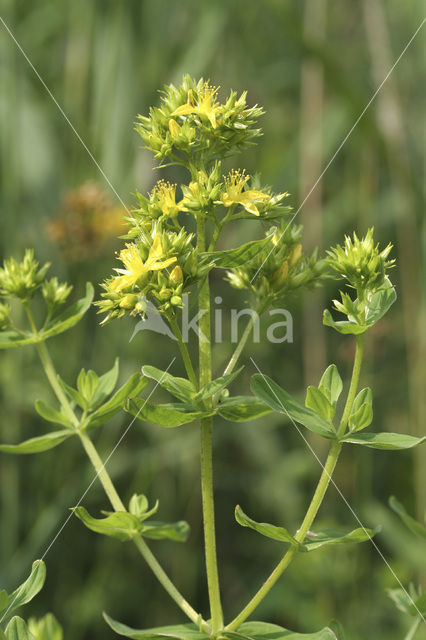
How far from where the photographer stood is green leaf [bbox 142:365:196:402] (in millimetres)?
1052

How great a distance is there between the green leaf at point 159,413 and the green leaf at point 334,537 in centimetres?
26

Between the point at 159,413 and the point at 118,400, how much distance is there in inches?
5.7

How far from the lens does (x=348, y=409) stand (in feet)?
3.30

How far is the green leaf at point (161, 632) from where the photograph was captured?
98cm

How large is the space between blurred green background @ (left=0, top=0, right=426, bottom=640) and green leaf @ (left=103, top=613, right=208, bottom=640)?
3.73 ft

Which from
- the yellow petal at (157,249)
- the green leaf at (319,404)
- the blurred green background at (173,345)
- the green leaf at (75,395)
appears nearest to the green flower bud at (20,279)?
the green leaf at (75,395)

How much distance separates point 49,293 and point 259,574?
1.54 meters

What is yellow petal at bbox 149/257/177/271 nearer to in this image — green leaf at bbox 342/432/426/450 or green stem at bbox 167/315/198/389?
green stem at bbox 167/315/198/389

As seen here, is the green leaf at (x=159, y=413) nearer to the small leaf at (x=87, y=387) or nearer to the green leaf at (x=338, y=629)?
the small leaf at (x=87, y=387)

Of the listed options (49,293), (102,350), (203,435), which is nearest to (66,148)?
(102,350)

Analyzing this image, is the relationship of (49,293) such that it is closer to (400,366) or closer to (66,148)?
(66,148)

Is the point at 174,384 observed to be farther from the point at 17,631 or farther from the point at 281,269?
the point at 17,631

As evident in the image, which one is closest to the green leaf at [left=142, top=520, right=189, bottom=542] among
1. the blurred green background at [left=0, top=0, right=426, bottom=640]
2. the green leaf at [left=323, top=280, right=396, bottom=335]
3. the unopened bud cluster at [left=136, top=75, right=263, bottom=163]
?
the green leaf at [left=323, top=280, right=396, bottom=335]

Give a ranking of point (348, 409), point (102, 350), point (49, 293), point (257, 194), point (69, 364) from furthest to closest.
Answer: point (102, 350)
point (69, 364)
point (49, 293)
point (257, 194)
point (348, 409)
